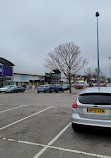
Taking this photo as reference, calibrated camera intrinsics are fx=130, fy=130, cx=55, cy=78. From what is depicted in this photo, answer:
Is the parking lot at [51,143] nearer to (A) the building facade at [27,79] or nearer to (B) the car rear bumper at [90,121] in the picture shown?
(B) the car rear bumper at [90,121]

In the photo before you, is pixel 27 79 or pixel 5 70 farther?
pixel 27 79

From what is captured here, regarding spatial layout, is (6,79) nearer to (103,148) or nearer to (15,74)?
(15,74)

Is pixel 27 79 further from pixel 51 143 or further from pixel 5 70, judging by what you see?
pixel 51 143

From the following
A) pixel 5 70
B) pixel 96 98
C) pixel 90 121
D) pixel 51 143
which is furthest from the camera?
pixel 5 70

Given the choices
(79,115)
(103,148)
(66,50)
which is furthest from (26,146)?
(66,50)

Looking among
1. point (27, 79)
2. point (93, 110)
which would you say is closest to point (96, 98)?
point (93, 110)

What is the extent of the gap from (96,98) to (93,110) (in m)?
0.43

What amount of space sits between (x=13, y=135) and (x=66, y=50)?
2268 centimetres

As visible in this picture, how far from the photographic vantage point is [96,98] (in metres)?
4.23

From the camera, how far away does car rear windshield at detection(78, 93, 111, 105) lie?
402 cm

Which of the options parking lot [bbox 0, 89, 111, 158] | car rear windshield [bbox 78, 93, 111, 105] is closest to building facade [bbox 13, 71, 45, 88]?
parking lot [bbox 0, 89, 111, 158]

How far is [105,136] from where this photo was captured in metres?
4.26

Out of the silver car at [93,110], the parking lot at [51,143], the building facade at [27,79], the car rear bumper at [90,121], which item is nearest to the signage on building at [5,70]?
the building facade at [27,79]

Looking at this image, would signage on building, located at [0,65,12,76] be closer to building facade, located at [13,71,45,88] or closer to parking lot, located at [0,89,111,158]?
building facade, located at [13,71,45,88]
